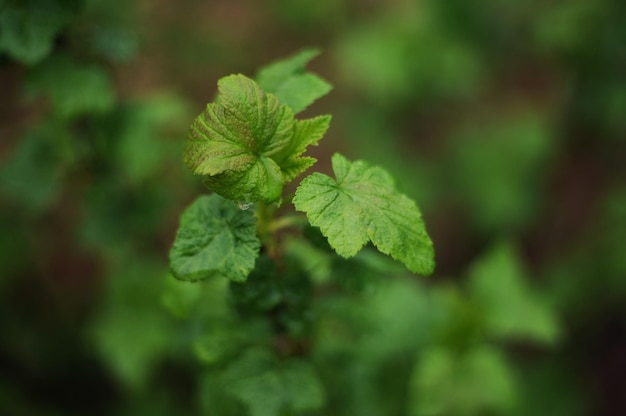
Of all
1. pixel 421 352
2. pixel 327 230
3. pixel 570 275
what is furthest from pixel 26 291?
pixel 570 275

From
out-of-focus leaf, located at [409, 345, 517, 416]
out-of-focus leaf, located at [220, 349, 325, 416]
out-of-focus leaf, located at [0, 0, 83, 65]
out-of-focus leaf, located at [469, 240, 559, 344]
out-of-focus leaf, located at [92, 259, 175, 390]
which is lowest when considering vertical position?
out-of-focus leaf, located at [92, 259, 175, 390]

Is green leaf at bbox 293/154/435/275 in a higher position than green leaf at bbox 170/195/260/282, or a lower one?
higher

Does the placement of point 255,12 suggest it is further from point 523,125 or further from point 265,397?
point 265,397

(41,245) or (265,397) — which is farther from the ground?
(265,397)

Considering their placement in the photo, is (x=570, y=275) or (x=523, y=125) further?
(x=523, y=125)

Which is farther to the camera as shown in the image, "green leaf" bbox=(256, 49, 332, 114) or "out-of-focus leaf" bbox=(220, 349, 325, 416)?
"out-of-focus leaf" bbox=(220, 349, 325, 416)

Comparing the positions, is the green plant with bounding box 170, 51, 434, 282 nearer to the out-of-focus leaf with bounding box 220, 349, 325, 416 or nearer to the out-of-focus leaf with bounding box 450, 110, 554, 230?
the out-of-focus leaf with bounding box 220, 349, 325, 416

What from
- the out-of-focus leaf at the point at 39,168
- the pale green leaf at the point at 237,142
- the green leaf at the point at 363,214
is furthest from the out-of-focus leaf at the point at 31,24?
the green leaf at the point at 363,214

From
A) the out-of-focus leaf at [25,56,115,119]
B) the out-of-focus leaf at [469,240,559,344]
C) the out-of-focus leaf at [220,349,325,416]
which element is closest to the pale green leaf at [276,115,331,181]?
the out-of-focus leaf at [220,349,325,416]
